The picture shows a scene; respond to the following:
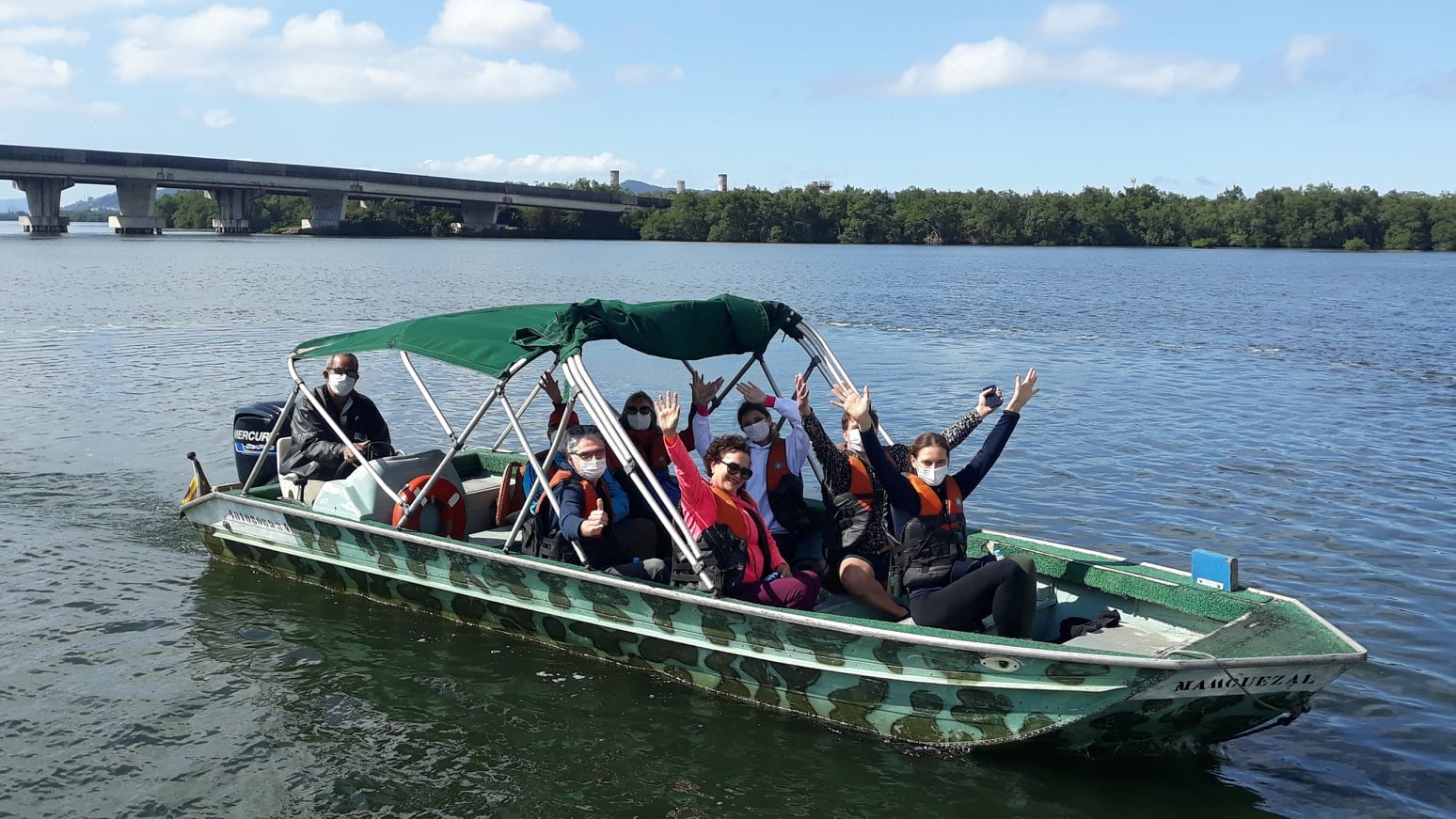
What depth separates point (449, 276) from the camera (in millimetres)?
58000

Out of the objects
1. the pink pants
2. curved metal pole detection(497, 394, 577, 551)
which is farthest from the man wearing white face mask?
the pink pants

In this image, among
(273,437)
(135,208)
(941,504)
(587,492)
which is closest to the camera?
(941,504)

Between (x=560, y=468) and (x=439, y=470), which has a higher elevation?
(x=560, y=468)

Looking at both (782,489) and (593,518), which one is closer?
(593,518)

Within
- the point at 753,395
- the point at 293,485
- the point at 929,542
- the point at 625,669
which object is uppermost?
the point at 753,395

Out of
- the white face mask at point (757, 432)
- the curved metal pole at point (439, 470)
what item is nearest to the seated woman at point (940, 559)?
the white face mask at point (757, 432)

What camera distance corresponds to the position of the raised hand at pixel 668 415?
304 inches

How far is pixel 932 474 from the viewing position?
8062 millimetres

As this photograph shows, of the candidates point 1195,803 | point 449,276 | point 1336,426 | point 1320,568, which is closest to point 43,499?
point 1195,803

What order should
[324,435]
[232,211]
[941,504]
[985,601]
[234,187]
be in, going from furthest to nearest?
[232,211] < [234,187] < [324,435] < [941,504] < [985,601]

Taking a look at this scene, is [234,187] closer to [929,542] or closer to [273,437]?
[273,437]

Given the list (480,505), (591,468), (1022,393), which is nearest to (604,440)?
(591,468)

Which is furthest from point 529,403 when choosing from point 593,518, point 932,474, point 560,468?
point 932,474

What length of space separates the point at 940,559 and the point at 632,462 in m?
2.30
